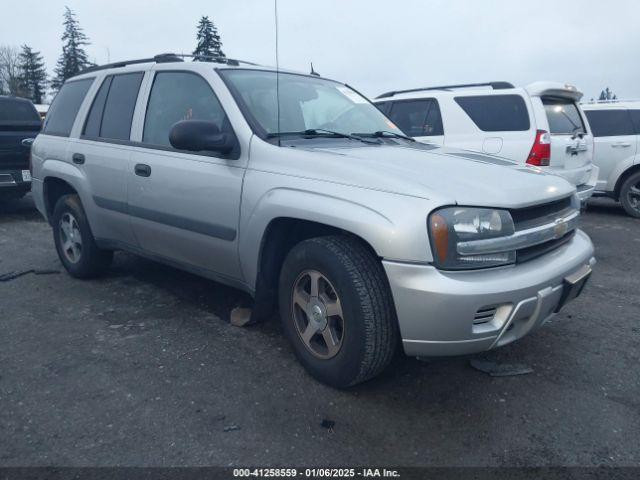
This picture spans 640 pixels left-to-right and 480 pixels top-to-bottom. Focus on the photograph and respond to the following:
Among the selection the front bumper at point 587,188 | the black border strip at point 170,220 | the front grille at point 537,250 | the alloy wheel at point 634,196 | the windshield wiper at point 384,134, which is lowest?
the alloy wheel at point 634,196

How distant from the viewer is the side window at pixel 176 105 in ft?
11.1

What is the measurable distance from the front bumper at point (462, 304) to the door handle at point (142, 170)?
2.00 m

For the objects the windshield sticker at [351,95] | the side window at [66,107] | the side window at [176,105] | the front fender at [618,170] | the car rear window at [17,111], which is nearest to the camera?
the side window at [176,105]

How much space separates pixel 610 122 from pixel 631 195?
1234mm

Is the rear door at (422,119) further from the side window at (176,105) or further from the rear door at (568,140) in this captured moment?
the side window at (176,105)

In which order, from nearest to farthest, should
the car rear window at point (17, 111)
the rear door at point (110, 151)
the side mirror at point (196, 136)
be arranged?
the side mirror at point (196, 136), the rear door at point (110, 151), the car rear window at point (17, 111)

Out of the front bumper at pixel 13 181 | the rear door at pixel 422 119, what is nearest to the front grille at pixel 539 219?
the rear door at pixel 422 119

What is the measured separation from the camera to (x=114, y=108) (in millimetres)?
4121

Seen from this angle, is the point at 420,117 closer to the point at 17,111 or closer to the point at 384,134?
the point at 384,134

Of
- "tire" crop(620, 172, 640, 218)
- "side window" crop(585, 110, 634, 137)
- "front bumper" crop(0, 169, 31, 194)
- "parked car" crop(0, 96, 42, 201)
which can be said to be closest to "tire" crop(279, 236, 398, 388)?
"parked car" crop(0, 96, 42, 201)

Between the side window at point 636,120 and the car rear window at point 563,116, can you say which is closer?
the car rear window at point 563,116

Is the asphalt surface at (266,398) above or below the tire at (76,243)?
below

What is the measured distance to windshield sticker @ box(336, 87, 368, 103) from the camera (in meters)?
4.04

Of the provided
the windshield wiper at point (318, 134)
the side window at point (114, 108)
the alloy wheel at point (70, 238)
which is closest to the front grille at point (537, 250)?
the windshield wiper at point (318, 134)
